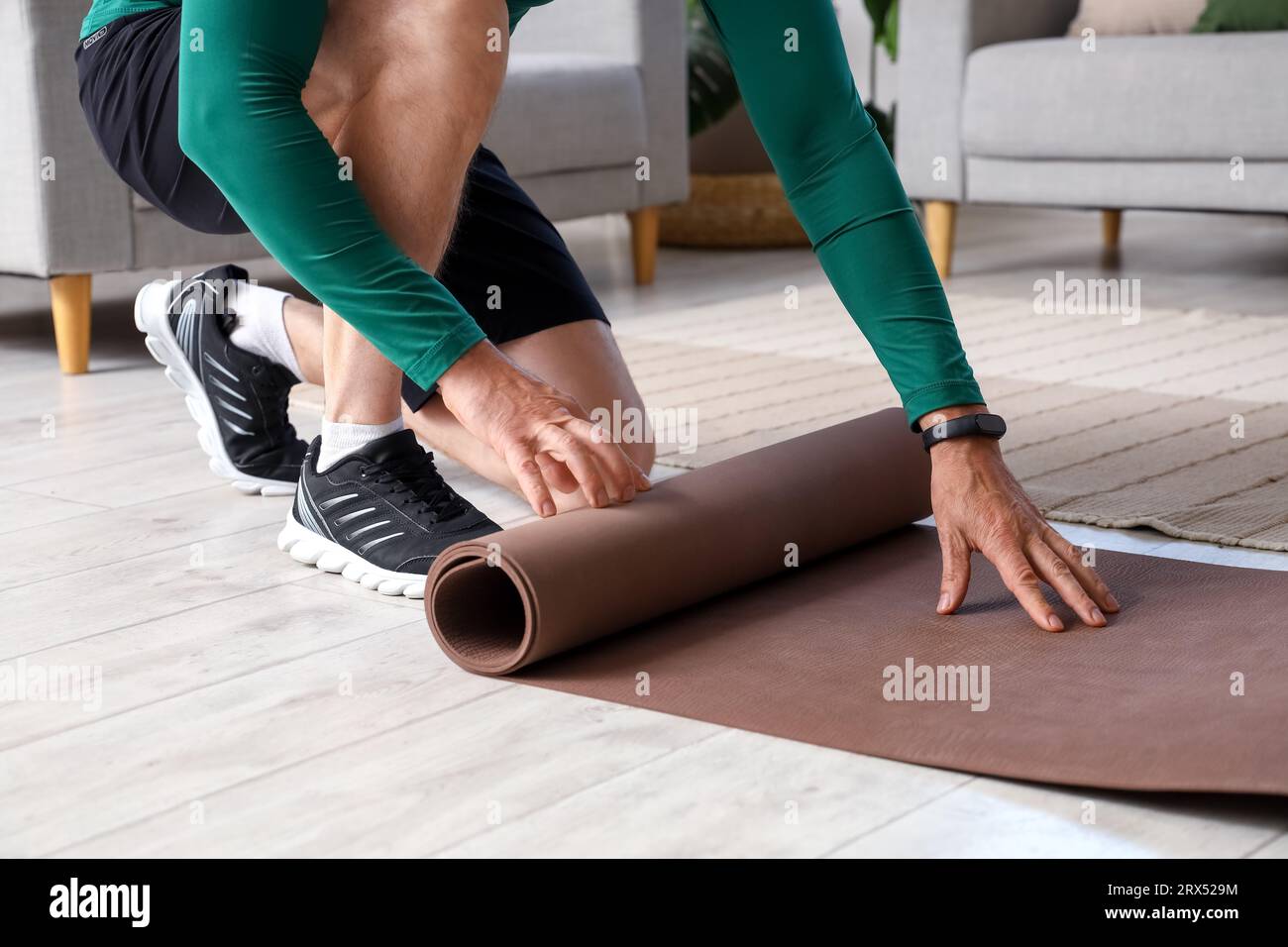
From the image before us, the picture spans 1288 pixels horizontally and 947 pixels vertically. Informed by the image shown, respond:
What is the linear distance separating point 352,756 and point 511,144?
2.20 meters

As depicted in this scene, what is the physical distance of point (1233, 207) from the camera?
3.02 metres

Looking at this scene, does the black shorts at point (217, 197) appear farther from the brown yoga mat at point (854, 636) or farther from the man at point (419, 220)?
the brown yoga mat at point (854, 636)

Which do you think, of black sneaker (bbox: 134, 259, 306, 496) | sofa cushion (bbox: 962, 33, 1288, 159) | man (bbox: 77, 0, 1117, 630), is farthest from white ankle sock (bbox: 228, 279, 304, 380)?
sofa cushion (bbox: 962, 33, 1288, 159)

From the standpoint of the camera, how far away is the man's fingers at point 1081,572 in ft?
3.93

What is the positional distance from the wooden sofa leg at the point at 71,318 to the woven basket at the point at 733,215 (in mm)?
1776

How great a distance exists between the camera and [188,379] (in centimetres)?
180

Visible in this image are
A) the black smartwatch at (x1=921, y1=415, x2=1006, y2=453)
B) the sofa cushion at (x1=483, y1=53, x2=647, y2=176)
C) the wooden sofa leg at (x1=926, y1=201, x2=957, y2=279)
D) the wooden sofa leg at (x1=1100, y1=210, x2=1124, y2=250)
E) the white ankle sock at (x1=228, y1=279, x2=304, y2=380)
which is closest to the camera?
the black smartwatch at (x1=921, y1=415, x2=1006, y2=453)

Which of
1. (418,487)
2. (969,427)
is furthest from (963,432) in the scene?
(418,487)

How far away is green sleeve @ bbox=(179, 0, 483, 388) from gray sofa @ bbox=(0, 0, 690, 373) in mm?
1395

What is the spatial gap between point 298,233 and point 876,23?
320 cm

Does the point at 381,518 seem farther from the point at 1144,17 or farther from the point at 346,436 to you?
the point at 1144,17

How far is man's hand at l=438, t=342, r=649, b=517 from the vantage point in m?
1.12

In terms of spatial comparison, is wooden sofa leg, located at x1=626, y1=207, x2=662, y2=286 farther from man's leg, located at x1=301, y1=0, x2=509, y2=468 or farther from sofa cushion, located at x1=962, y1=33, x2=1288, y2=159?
man's leg, located at x1=301, y1=0, x2=509, y2=468
